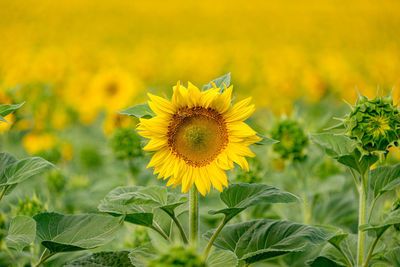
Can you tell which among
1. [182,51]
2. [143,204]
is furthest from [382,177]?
[182,51]

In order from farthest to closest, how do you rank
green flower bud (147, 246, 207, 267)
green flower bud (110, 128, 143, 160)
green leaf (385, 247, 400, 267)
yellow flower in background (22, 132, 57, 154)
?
1. yellow flower in background (22, 132, 57, 154)
2. green flower bud (110, 128, 143, 160)
3. green leaf (385, 247, 400, 267)
4. green flower bud (147, 246, 207, 267)

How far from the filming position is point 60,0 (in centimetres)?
771

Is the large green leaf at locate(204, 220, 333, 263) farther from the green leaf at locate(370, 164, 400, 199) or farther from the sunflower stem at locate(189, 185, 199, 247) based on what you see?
the green leaf at locate(370, 164, 400, 199)

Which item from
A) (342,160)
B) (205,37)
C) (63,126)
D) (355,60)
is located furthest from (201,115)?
(205,37)

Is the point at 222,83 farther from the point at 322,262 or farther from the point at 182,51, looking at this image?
the point at 182,51

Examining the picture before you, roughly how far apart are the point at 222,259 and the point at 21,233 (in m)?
0.41

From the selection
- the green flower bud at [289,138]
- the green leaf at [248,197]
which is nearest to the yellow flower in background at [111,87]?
the green flower bud at [289,138]

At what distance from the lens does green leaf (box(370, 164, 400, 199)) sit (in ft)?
3.82

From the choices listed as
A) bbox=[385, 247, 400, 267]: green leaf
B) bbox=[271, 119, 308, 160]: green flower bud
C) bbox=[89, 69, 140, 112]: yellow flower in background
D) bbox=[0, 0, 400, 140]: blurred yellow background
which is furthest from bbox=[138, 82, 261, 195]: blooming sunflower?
bbox=[89, 69, 140, 112]: yellow flower in background

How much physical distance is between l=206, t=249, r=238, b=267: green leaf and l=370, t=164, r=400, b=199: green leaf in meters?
0.42

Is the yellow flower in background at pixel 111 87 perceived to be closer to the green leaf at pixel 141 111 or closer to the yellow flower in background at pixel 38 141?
the yellow flower in background at pixel 38 141

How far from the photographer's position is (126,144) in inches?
75.2

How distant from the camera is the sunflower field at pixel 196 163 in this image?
1041mm

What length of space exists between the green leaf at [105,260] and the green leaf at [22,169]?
21 cm
